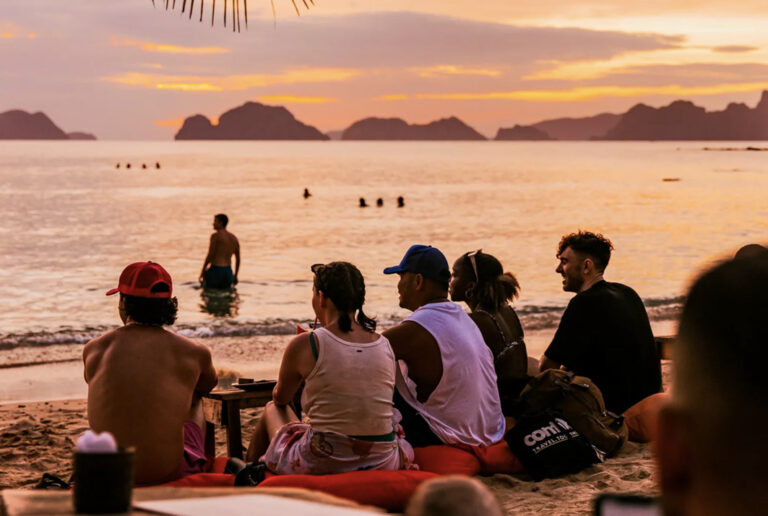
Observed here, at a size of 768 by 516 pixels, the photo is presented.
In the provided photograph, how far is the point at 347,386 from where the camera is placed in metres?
4.65

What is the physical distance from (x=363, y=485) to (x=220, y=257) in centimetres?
1480

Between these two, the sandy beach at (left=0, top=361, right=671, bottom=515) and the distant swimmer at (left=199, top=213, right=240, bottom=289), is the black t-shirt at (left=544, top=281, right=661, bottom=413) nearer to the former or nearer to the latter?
the sandy beach at (left=0, top=361, right=671, bottom=515)

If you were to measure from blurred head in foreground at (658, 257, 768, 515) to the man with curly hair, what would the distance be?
525 cm

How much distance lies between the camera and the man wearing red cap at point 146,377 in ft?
14.4

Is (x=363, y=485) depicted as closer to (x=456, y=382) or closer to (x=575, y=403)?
(x=456, y=382)

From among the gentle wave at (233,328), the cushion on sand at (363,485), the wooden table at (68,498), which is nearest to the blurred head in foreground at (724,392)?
the wooden table at (68,498)

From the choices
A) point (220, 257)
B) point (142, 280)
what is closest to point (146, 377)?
point (142, 280)

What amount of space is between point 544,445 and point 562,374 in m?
0.45

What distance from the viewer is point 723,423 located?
2.58 ft

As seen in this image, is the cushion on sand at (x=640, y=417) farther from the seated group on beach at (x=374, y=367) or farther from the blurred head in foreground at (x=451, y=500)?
the blurred head in foreground at (x=451, y=500)

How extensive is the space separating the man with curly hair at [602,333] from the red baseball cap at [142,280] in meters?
2.69

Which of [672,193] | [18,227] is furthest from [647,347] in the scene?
[672,193]

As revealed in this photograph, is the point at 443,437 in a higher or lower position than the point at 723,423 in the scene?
lower

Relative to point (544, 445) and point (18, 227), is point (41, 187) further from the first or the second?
point (544, 445)
